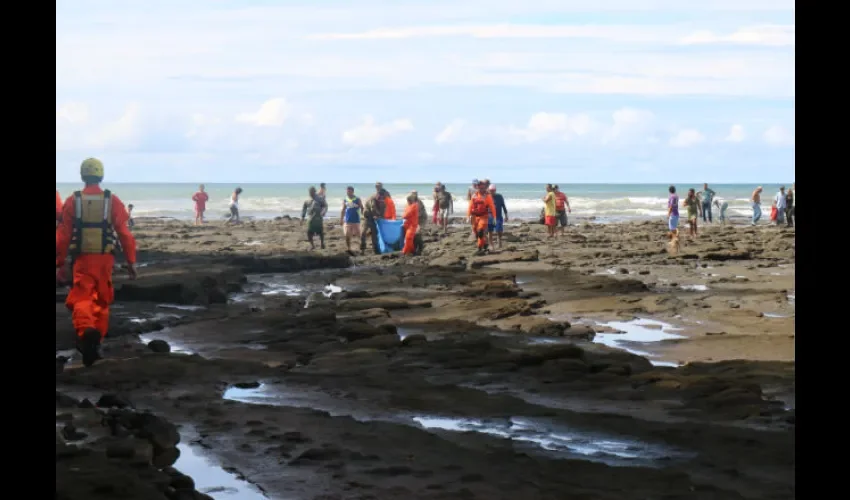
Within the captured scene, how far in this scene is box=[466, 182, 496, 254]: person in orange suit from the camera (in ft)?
81.7

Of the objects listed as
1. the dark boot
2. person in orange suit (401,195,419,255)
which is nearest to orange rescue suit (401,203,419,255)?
person in orange suit (401,195,419,255)

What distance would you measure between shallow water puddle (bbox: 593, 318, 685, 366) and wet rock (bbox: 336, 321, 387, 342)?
260 cm

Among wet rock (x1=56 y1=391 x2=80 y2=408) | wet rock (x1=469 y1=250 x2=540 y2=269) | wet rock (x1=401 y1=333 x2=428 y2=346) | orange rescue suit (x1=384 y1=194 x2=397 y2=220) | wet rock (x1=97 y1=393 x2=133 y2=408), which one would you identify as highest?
orange rescue suit (x1=384 y1=194 x2=397 y2=220)

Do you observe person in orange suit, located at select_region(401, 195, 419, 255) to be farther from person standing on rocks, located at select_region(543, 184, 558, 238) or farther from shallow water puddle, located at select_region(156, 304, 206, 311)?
shallow water puddle, located at select_region(156, 304, 206, 311)

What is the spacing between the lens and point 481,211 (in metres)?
25.0

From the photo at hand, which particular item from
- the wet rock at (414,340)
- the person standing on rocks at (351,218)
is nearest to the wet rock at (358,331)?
the wet rock at (414,340)

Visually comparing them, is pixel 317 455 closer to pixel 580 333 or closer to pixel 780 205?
pixel 580 333

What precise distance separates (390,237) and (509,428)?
727 inches

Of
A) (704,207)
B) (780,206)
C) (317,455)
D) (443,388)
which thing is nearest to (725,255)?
(443,388)

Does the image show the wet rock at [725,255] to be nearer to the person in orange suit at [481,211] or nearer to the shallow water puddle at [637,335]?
the person in orange suit at [481,211]

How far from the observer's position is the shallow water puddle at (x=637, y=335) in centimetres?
1243

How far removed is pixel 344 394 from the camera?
372 inches
